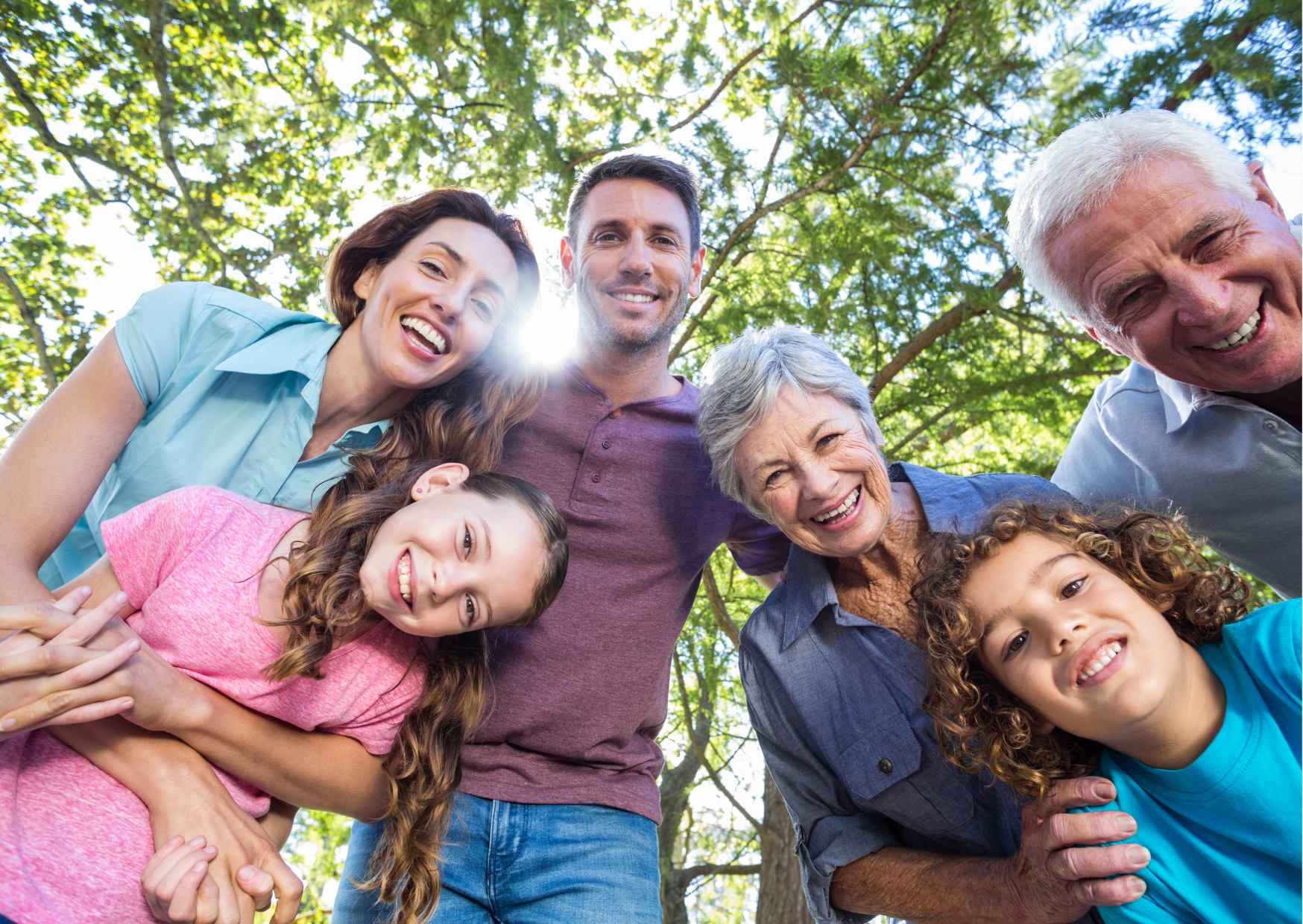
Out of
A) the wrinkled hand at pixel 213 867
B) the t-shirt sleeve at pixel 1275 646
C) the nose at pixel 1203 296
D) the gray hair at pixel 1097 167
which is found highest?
the gray hair at pixel 1097 167

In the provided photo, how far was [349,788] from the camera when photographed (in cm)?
178

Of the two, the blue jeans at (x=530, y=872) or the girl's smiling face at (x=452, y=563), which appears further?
the blue jeans at (x=530, y=872)

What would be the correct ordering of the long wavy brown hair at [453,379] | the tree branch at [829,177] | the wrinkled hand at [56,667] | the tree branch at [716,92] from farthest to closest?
the tree branch at [716,92] < the tree branch at [829,177] < the long wavy brown hair at [453,379] < the wrinkled hand at [56,667]

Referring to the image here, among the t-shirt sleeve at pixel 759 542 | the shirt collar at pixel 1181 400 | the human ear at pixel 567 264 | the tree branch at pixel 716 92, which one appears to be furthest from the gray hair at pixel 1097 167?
the tree branch at pixel 716 92

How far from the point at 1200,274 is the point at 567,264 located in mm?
2059

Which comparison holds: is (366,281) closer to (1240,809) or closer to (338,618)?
(338,618)

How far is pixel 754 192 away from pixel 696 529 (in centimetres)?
221

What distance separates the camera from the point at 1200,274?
1.71 m

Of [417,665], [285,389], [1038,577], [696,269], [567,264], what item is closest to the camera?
[1038,577]

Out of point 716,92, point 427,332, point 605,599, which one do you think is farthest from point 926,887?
point 716,92

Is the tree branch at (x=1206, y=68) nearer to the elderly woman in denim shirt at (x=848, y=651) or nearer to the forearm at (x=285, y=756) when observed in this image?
the elderly woman in denim shirt at (x=848, y=651)

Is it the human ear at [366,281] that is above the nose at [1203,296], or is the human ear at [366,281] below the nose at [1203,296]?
below

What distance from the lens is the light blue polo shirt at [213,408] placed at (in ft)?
6.04

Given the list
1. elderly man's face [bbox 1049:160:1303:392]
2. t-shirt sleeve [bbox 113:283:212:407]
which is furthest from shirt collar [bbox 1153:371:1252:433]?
t-shirt sleeve [bbox 113:283:212:407]
